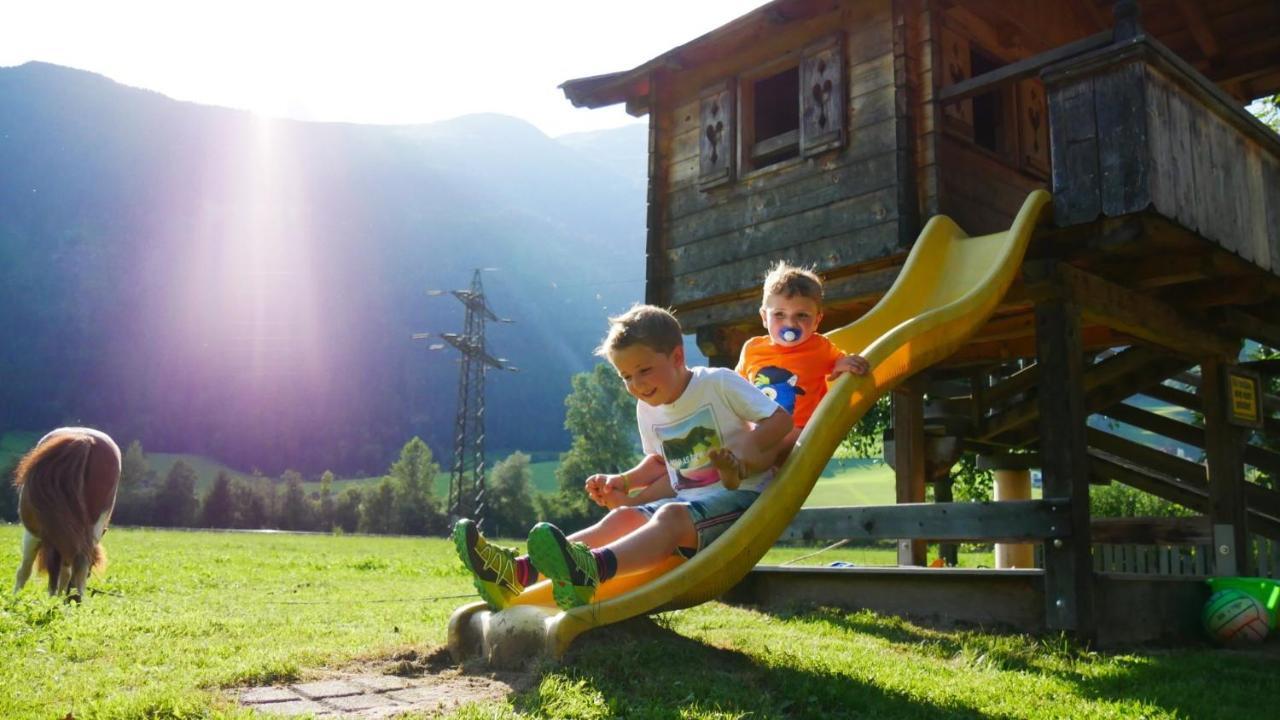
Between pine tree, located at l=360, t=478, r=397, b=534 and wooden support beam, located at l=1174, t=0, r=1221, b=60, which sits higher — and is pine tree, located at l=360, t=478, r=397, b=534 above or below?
below

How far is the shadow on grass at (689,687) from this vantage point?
3.28 metres

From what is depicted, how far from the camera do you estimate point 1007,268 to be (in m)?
6.16

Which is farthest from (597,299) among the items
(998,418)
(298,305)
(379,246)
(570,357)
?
(998,418)

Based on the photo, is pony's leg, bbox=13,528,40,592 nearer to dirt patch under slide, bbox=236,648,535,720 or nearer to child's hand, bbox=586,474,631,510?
dirt patch under slide, bbox=236,648,535,720

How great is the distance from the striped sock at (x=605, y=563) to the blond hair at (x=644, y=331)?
0.82 metres

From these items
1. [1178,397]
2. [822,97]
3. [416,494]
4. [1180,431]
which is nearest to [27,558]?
[822,97]

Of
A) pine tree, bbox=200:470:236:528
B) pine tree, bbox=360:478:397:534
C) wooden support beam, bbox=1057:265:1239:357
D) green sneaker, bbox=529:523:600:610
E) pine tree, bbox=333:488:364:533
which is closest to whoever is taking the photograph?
green sneaker, bbox=529:523:600:610

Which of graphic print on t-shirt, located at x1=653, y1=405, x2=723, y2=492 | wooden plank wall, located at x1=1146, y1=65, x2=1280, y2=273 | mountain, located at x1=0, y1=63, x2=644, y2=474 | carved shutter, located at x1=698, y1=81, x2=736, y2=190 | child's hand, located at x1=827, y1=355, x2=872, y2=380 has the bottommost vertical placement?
graphic print on t-shirt, located at x1=653, y1=405, x2=723, y2=492

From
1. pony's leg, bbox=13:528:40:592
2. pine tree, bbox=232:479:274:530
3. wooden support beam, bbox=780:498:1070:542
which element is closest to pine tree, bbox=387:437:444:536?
pine tree, bbox=232:479:274:530

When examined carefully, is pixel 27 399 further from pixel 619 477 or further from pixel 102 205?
pixel 619 477

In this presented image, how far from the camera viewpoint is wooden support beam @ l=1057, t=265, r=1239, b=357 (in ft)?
21.8

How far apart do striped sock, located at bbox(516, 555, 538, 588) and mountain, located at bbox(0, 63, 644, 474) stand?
121 meters

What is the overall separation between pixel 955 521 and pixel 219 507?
197 ft

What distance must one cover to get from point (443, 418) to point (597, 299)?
6688 cm
